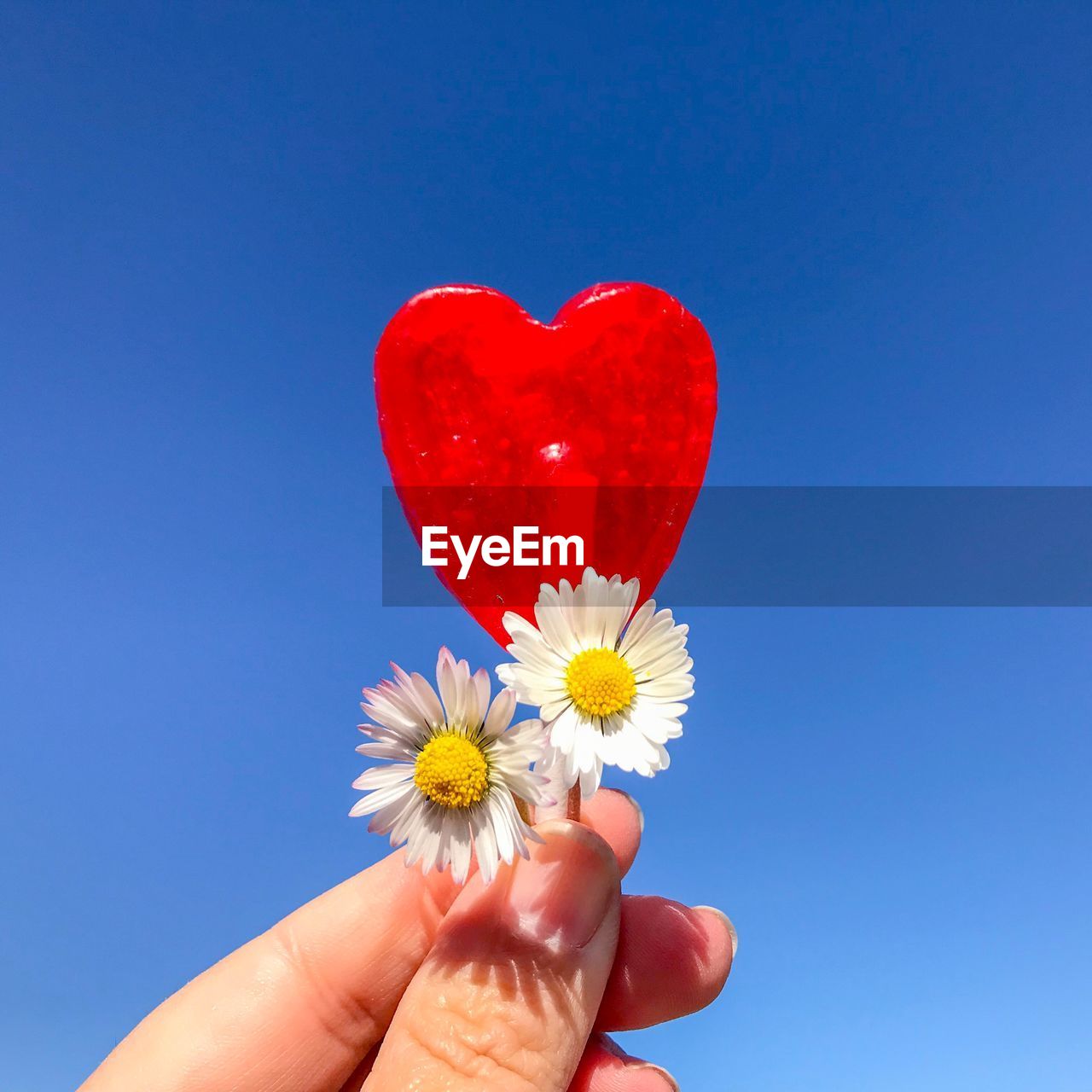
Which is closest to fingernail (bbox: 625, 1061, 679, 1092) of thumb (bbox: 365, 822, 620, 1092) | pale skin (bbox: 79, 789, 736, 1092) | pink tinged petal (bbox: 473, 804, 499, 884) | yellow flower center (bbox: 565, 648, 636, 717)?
pale skin (bbox: 79, 789, 736, 1092)

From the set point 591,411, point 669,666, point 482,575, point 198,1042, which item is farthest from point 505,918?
point 591,411

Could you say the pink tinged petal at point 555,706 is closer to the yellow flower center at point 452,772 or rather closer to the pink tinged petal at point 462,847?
the yellow flower center at point 452,772

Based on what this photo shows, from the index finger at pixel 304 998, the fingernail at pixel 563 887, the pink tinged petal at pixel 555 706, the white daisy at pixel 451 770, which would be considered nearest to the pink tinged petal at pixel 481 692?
the white daisy at pixel 451 770

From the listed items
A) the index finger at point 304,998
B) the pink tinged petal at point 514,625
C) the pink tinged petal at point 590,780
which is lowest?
the index finger at point 304,998

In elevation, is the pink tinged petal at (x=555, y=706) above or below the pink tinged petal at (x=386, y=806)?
above

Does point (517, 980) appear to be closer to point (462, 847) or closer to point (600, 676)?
point (462, 847)

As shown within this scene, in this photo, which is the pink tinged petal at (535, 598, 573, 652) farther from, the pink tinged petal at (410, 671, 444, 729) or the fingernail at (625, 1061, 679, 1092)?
the fingernail at (625, 1061, 679, 1092)
